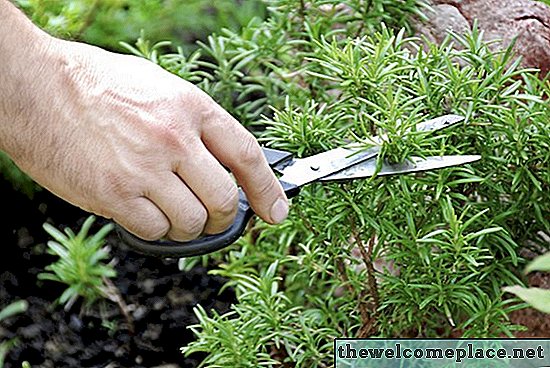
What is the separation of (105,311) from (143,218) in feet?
3.79

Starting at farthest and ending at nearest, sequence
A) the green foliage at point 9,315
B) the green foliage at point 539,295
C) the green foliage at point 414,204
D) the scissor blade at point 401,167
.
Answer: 1. the green foliage at point 9,315
2. the green foliage at point 414,204
3. the scissor blade at point 401,167
4. the green foliage at point 539,295

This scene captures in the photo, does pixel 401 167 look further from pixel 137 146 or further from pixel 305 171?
pixel 137 146

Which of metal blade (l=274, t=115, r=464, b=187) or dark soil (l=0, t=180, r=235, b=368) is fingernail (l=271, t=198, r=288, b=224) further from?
dark soil (l=0, t=180, r=235, b=368)

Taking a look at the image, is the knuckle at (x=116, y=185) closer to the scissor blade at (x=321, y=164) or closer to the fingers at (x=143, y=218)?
the fingers at (x=143, y=218)

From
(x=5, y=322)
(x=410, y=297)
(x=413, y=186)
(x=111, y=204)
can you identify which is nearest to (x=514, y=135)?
(x=413, y=186)

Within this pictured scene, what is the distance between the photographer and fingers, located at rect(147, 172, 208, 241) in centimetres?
139

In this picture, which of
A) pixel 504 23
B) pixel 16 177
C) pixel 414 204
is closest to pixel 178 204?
pixel 414 204

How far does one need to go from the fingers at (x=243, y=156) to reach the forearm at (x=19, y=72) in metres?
0.25

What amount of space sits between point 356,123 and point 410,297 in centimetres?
32

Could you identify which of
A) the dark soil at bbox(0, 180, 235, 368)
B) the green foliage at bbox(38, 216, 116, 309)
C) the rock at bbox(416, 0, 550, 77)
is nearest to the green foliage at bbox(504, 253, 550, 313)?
the rock at bbox(416, 0, 550, 77)

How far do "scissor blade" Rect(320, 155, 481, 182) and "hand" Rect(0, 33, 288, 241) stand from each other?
0.37ft

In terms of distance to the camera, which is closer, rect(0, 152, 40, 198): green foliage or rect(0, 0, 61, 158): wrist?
rect(0, 0, 61, 158): wrist

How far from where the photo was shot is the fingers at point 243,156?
1.43 m

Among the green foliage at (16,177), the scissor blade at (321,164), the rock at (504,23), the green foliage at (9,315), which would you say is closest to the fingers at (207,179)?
the scissor blade at (321,164)
